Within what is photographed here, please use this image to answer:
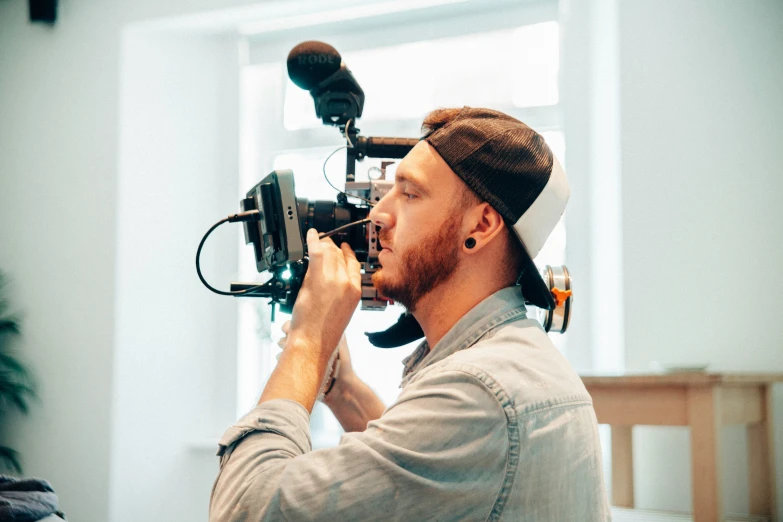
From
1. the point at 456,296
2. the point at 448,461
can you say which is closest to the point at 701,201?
the point at 456,296

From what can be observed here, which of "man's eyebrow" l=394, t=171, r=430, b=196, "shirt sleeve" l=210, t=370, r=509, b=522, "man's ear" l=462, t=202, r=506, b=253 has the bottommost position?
"shirt sleeve" l=210, t=370, r=509, b=522

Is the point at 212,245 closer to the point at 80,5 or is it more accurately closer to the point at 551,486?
the point at 80,5

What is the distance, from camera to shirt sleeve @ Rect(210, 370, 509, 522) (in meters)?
0.77

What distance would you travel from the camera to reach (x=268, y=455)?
0.83 m

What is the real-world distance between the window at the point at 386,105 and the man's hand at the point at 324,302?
6.24 ft

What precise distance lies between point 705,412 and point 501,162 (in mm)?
1122

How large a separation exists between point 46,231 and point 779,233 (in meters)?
2.92

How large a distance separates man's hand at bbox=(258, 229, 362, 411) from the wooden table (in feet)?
Answer: 3.55

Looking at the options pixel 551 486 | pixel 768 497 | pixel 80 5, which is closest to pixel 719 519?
pixel 768 497

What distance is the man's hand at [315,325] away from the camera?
0.93m

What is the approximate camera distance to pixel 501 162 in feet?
3.21

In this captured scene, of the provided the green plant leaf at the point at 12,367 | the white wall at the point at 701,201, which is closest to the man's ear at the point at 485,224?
the white wall at the point at 701,201

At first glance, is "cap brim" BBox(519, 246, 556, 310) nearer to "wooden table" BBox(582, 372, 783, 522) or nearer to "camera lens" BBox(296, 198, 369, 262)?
"camera lens" BBox(296, 198, 369, 262)

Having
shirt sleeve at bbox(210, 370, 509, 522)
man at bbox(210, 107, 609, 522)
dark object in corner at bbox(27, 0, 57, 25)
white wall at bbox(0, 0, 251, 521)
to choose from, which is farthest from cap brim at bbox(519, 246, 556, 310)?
dark object in corner at bbox(27, 0, 57, 25)
